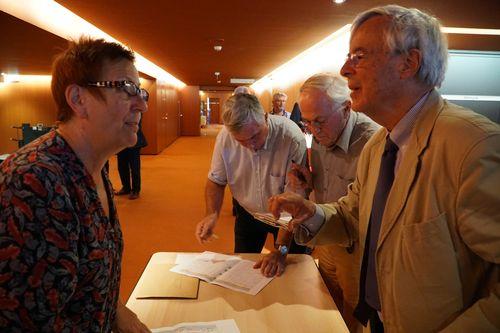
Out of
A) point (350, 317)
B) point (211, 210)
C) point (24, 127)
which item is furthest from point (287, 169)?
point (24, 127)

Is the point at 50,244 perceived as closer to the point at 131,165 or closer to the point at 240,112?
the point at 240,112

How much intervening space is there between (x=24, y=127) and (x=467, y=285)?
6.78 metres

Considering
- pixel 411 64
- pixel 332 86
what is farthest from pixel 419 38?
pixel 332 86

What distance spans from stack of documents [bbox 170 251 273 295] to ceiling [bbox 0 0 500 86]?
7.66ft

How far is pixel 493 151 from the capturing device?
2.71ft

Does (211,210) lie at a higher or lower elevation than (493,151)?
lower

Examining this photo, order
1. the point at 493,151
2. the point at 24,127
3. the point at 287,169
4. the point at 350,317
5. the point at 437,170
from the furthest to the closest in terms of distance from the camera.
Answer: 1. the point at 24,127
2. the point at 287,169
3. the point at 350,317
4. the point at 437,170
5. the point at 493,151

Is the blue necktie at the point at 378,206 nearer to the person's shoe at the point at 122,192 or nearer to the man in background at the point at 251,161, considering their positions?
the man in background at the point at 251,161

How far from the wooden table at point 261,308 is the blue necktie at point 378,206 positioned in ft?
0.52

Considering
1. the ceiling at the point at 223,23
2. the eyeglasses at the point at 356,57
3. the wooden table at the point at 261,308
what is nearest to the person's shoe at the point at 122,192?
the ceiling at the point at 223,23

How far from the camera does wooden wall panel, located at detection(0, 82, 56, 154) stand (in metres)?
9.46

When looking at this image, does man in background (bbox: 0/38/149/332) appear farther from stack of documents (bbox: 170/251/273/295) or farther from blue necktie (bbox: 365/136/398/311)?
blue necktie (bbox: 365/136/398/311)

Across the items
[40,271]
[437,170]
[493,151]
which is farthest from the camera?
[437,170]

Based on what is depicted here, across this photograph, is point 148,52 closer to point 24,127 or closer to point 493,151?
point 24,127
